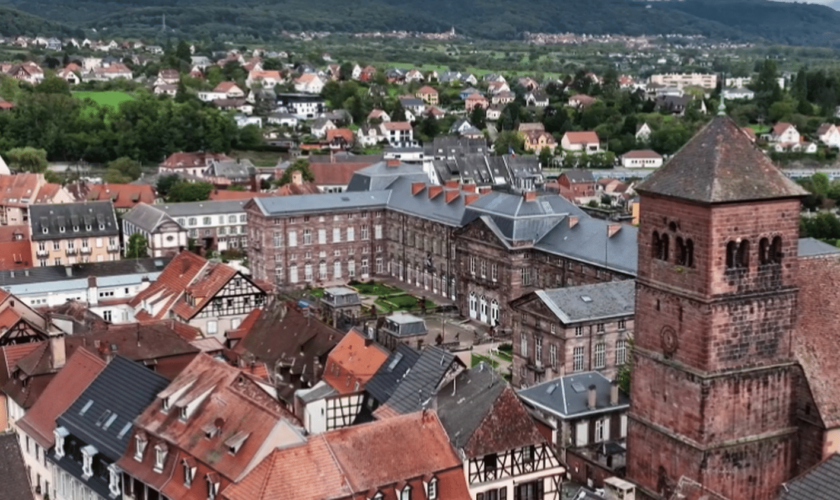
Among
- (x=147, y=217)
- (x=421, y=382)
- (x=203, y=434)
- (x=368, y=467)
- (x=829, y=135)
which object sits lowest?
(x=829, y=135)

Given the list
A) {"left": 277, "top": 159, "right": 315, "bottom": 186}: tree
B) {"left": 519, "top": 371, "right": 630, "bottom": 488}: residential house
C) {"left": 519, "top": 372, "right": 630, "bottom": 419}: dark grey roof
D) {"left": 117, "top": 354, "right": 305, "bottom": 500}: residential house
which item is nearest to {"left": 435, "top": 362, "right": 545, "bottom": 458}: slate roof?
{"left": 117, "top": 354, "right": 305, "bottom": 500}: residential house

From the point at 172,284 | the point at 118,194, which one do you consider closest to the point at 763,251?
the point at 172,284

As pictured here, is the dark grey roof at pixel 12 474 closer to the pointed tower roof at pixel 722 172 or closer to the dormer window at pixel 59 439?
the dormer window at pixel 59 439

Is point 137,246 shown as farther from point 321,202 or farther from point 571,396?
point 571,396

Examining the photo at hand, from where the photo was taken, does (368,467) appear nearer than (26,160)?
Yes

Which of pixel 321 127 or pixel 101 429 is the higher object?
pixel 321 127

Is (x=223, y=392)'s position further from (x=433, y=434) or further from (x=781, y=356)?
(x=781, y=356)

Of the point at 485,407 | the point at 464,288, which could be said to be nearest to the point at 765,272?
the point at 485,407

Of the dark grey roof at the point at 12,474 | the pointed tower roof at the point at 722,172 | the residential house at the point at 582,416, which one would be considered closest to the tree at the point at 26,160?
the residential house at the point at 582,416
